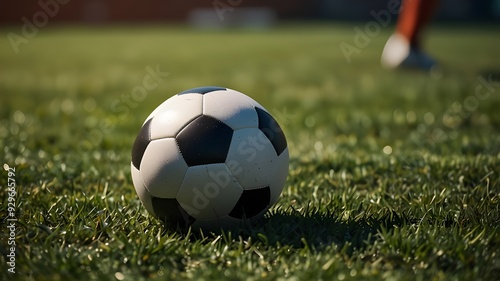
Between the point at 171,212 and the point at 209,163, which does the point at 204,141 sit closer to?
the point at 209,163

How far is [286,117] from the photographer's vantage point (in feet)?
19.7

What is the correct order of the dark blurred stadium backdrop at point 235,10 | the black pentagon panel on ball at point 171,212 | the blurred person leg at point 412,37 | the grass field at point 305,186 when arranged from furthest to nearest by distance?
the dark blurred stadium backdrop at point 235,10 → the blurred person leg at point 412,37 → the black pentagon panel on ball at point 171,212 → the grass field at point 305,186

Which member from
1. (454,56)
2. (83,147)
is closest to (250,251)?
(83,147)

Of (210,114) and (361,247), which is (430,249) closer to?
(361,247)

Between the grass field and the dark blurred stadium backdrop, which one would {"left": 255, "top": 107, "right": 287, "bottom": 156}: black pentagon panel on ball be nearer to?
the grass field

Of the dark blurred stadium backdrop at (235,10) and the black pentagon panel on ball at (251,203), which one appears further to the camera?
the dark blurred stadium backdrop at (235,10)

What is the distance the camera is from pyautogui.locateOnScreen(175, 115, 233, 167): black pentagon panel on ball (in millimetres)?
2674

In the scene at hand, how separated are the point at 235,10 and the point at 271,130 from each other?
32.5 metres

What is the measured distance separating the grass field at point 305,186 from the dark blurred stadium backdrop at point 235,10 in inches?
1057

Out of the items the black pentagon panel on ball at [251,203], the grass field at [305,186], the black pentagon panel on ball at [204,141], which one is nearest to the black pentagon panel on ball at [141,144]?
the black pentagon panel on ball at [204,141]

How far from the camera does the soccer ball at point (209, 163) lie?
2.67 meters

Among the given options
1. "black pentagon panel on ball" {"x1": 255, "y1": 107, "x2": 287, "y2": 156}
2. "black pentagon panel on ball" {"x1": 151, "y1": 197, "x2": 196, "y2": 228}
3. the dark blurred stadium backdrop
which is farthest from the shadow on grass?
the dark blurred stadium backdrop

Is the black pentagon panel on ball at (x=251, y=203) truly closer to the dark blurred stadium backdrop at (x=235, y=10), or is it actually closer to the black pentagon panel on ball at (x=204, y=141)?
the black pentagon panel on ball at (x=204, y=141)

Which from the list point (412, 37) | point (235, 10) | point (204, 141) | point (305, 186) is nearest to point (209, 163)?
point (204, 141)
